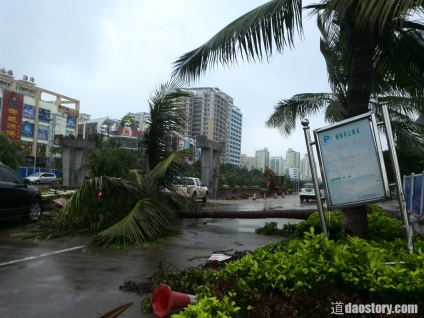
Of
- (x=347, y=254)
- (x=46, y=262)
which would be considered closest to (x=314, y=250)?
(x=347, y=254)

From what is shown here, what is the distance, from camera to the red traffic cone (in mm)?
3520

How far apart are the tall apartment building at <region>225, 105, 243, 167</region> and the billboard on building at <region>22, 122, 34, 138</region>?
36.0m

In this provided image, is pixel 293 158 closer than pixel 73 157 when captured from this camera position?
No

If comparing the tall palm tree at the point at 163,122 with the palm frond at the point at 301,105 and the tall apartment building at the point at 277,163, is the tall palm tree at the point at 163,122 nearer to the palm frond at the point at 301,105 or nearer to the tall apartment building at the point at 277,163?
the palm frond at the point at 301,105

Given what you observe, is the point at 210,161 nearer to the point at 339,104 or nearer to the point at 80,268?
the point at 339,104

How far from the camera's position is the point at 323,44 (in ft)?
34.1

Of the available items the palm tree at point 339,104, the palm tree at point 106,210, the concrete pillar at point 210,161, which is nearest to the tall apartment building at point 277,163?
the concrete pillar at point 210,161

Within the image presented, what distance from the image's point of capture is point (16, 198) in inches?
394

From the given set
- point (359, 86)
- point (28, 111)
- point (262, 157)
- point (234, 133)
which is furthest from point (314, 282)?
point (262, 157)

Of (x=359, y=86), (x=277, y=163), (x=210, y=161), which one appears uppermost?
(x=277, y=163)

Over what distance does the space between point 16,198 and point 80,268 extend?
16.2 ft

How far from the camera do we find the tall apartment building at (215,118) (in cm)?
1374

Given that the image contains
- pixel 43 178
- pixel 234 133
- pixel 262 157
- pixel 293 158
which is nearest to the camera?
pixel 43 178

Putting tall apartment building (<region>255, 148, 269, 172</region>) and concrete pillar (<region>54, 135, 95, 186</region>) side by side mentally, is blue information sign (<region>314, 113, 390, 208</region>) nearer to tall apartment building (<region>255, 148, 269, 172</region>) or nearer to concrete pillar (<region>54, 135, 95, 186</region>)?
concrete pillar (<region>54, 135, 95, 186</region>)
